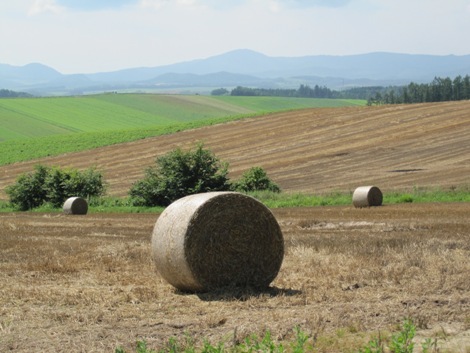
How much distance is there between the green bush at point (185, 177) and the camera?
3300 cm

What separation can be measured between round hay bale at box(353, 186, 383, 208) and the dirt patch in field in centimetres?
935

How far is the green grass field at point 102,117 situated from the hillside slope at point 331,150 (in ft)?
19.0

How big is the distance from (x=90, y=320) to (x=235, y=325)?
1.65 meters

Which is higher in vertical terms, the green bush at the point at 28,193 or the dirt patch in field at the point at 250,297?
the dirt patch in field at the point at 250,297

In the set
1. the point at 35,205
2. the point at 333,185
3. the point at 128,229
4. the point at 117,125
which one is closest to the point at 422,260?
the point at 128,229

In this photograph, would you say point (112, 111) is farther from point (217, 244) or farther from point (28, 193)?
point (217, 244)

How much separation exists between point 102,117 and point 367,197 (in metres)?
Result: 85.1

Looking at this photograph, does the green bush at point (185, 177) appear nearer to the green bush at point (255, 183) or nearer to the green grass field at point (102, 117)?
the green bush at point (255, 183)

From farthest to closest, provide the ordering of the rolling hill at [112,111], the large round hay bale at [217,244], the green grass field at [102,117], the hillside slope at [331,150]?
the rolling hill at [112,111], the green grass field at [102,117], the hillside slope at [331,150], the large round hay bale at [217,244]

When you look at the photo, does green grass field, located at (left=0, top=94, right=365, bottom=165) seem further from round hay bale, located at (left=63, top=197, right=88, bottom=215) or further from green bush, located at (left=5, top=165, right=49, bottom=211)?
round hay bale, located at (left=63, top=197, right=88, bottom=215)

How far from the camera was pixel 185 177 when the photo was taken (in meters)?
33.1

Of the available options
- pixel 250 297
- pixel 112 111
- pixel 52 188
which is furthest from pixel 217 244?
pixel 112 111

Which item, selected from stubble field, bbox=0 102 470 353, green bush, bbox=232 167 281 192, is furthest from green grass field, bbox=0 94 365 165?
stubble field, bbox=0 102 470 353

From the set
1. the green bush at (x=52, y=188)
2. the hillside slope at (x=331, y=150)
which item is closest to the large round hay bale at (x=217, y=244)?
the hillside slope at (x=331, y=150)
